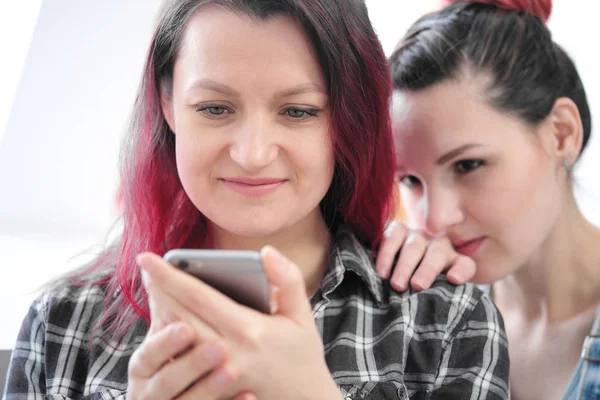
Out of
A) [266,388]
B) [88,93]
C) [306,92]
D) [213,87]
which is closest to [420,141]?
[306,92]

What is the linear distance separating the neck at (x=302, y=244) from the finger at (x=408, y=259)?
0.41 feet

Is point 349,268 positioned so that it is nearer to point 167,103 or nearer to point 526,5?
point 167,103

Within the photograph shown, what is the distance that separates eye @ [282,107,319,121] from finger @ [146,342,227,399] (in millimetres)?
430

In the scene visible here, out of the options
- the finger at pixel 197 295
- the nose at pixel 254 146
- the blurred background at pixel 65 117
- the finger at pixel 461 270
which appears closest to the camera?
the finger at pixel 197 295

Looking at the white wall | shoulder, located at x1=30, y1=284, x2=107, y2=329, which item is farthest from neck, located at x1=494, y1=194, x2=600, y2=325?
the white wall

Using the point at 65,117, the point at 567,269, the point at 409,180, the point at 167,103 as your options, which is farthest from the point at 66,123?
the point at 567,269

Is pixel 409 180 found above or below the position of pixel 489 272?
above

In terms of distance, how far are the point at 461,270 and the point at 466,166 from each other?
25 centimetres

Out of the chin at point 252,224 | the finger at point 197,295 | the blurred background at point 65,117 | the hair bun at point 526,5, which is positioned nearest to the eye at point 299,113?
the chin at point 252,224

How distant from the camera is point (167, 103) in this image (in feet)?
3.92

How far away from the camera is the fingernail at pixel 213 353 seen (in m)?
0.75

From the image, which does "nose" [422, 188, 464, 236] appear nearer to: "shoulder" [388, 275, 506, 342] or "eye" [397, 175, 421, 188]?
"eye" [397, 175, 421, 188]

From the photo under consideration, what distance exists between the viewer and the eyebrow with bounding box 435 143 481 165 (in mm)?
1371

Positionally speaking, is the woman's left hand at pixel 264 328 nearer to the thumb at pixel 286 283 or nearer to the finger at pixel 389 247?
the thumb at pixel 286 283
